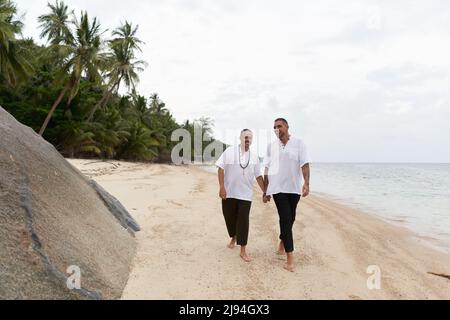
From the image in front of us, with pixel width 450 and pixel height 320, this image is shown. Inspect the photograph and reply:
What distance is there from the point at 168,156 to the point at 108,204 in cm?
4652

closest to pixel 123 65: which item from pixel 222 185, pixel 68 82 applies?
pixel 68 82

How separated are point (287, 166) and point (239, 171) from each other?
2.02 feet

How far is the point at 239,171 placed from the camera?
15.1 feet

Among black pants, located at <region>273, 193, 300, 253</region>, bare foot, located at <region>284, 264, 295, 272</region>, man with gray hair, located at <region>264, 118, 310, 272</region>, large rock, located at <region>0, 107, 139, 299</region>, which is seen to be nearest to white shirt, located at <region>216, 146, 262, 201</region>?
man with gray hair, located at <region>264, 118, 310, 272</region>

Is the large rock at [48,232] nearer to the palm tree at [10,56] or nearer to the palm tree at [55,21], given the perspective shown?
the palm tree at [10,56]

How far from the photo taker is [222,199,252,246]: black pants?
448cm

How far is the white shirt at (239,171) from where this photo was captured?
4.57 meters

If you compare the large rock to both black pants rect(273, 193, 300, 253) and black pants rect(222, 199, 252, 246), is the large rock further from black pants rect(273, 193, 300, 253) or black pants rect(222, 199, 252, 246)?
black pants rect(273, 193, 300, 253)

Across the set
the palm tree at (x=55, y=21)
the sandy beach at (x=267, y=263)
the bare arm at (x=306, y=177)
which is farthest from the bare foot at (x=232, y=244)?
the palm tree at (x=55, y=21)

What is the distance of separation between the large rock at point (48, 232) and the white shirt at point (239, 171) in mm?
1412

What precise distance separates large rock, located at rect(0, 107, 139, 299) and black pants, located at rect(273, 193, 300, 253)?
5.67 feet

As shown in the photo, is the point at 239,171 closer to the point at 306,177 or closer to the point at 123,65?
the point at 306,177
